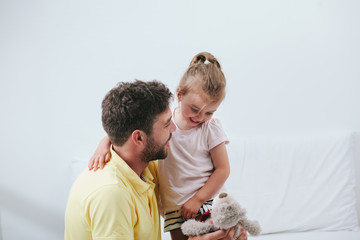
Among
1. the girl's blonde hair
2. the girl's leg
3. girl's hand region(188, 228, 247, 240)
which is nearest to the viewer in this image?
girl's hand region(188, 228, 247, 240)

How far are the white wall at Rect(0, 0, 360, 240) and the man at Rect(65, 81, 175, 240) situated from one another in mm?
1050

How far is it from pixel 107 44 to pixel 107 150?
1.18 m

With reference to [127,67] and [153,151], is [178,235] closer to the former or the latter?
[153,151]

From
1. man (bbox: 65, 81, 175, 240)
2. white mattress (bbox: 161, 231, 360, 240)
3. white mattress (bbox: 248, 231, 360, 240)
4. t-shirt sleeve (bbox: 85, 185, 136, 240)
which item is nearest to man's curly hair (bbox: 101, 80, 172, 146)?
man (bbox: 65, 81, 175, 240)

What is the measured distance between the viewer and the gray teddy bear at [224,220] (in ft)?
3.67

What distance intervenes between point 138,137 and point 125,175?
140 mm

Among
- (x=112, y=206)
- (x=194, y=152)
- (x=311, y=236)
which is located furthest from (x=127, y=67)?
(x=311, y=236)

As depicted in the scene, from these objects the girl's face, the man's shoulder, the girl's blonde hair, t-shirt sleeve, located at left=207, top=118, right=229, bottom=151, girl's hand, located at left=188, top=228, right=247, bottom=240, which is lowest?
girl's hand, located at left=188, top=228, right=247, bottom=240

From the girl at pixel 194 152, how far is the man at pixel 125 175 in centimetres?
8

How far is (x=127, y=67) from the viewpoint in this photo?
2346 mm

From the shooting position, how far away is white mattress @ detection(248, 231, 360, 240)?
207 centimetres

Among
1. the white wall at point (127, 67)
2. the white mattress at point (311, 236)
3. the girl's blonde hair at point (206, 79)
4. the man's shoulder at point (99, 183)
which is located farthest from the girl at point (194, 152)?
the white wall at point (127, 67)

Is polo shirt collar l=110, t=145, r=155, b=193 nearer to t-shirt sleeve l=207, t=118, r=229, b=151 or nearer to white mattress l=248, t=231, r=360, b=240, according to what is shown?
t-shirt sleeve l=207, t=118, r=229, b=151

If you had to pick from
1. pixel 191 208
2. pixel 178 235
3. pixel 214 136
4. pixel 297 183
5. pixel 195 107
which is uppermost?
pixel 195 107
